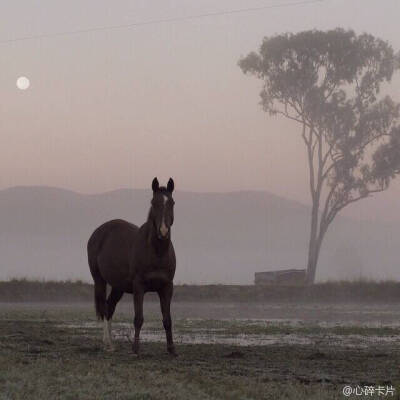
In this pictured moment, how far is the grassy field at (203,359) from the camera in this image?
1154 cm

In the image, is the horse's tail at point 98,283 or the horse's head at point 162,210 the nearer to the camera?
the horse's head at point 162,210

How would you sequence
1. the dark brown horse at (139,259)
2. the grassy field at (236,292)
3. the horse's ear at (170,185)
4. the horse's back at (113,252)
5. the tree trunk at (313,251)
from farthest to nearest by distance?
the tree trunk at (313,251) < the grassy field at (236,292) < the horse's back at (113,252) < the horse's ear at (170,185) < the dark brown horse at (139,259)

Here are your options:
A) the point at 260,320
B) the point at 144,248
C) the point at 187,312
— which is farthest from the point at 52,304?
the point at 144,248

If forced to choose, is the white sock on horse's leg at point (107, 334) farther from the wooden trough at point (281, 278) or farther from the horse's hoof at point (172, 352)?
the wooden trough at point (281, 278)

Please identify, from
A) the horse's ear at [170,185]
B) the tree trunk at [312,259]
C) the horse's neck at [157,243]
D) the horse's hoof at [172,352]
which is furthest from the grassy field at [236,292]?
the horse's ear at [170,185]

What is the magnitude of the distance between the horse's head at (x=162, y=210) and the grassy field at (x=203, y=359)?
1.99 m

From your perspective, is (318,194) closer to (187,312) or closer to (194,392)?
(187,312)

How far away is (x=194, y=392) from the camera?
11.4m

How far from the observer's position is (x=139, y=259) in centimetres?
1633

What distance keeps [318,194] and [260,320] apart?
26554 mm

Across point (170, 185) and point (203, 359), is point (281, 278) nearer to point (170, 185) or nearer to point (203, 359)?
point (170, 185)

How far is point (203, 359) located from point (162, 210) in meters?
2.39

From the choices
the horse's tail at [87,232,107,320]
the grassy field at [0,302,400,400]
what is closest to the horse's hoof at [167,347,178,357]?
the grassy field at [0,302,400,400]

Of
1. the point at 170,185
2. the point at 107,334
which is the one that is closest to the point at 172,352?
the point at 107,334
